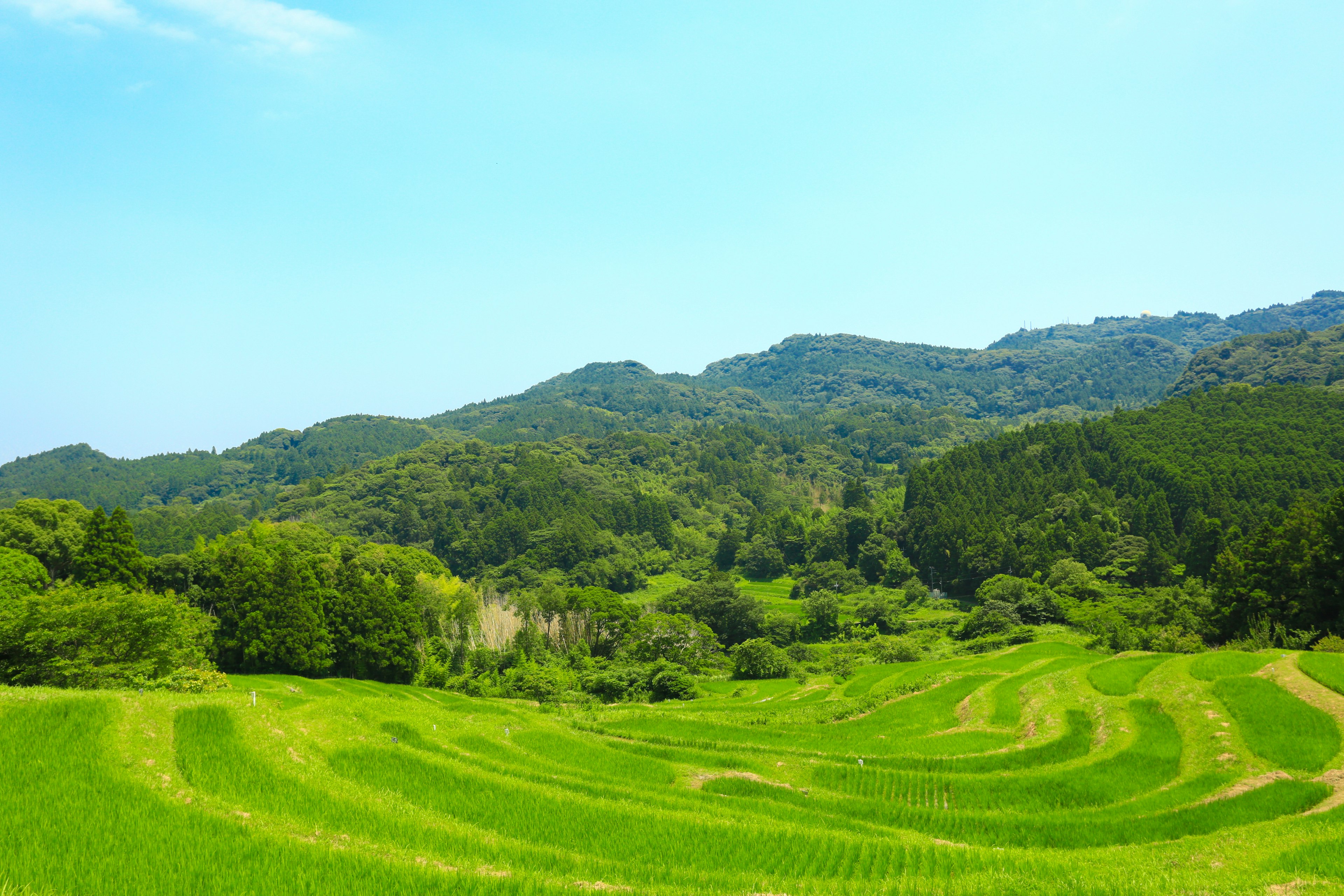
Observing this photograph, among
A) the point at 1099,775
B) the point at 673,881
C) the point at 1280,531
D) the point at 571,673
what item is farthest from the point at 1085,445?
the point at 673,881

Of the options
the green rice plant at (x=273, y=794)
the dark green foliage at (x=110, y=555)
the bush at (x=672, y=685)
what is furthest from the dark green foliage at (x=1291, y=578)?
the dark green foliage at (x=110, y=555)

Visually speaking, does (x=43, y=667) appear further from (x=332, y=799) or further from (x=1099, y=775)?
(x=1099, y=775)

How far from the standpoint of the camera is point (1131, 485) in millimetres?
96000

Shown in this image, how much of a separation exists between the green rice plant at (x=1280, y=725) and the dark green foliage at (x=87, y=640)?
1608 inches

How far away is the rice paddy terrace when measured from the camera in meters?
9.73

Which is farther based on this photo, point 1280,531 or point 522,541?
point 522,541

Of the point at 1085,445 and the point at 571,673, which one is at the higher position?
the point at 1085,445

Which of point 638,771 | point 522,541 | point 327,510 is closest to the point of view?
point 638,771

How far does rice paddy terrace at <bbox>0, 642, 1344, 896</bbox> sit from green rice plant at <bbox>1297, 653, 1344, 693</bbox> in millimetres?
133

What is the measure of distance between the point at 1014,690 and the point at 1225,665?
879 cm

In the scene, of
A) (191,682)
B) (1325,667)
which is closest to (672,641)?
(191,682)

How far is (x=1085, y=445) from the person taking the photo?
110000 millimetres

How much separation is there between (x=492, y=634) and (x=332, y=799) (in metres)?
64.5

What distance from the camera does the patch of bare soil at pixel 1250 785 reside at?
18.7 m
